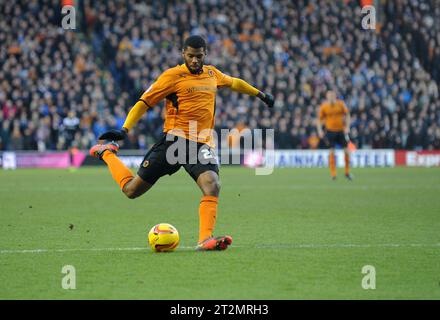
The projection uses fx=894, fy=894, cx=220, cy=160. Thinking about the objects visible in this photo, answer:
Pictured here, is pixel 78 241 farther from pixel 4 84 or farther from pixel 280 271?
pixel 4 84

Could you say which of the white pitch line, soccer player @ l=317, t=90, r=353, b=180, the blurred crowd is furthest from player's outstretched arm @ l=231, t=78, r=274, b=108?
the blurred crowd

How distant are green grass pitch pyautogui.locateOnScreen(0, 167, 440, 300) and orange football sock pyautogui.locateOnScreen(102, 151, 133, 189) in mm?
698

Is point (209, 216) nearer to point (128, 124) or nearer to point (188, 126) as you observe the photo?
point (188, 126)

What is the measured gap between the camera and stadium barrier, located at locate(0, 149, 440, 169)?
29844mm

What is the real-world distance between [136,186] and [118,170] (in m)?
0.34

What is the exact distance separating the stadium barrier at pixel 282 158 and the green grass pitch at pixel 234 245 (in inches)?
438

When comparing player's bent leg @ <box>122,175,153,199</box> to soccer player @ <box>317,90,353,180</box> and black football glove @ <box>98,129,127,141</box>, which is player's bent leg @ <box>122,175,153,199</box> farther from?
soccer player @ <box>317,90,353,180</box>

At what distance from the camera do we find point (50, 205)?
15.0m

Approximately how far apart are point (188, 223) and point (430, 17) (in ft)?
86.5

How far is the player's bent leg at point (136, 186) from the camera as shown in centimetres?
938

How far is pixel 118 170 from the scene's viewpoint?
9.62 m

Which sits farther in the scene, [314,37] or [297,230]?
[314,37]

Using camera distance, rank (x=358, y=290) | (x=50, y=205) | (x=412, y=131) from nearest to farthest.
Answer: (x=358, y=290) → (x=50, y=205) → (x=412, y=131)
